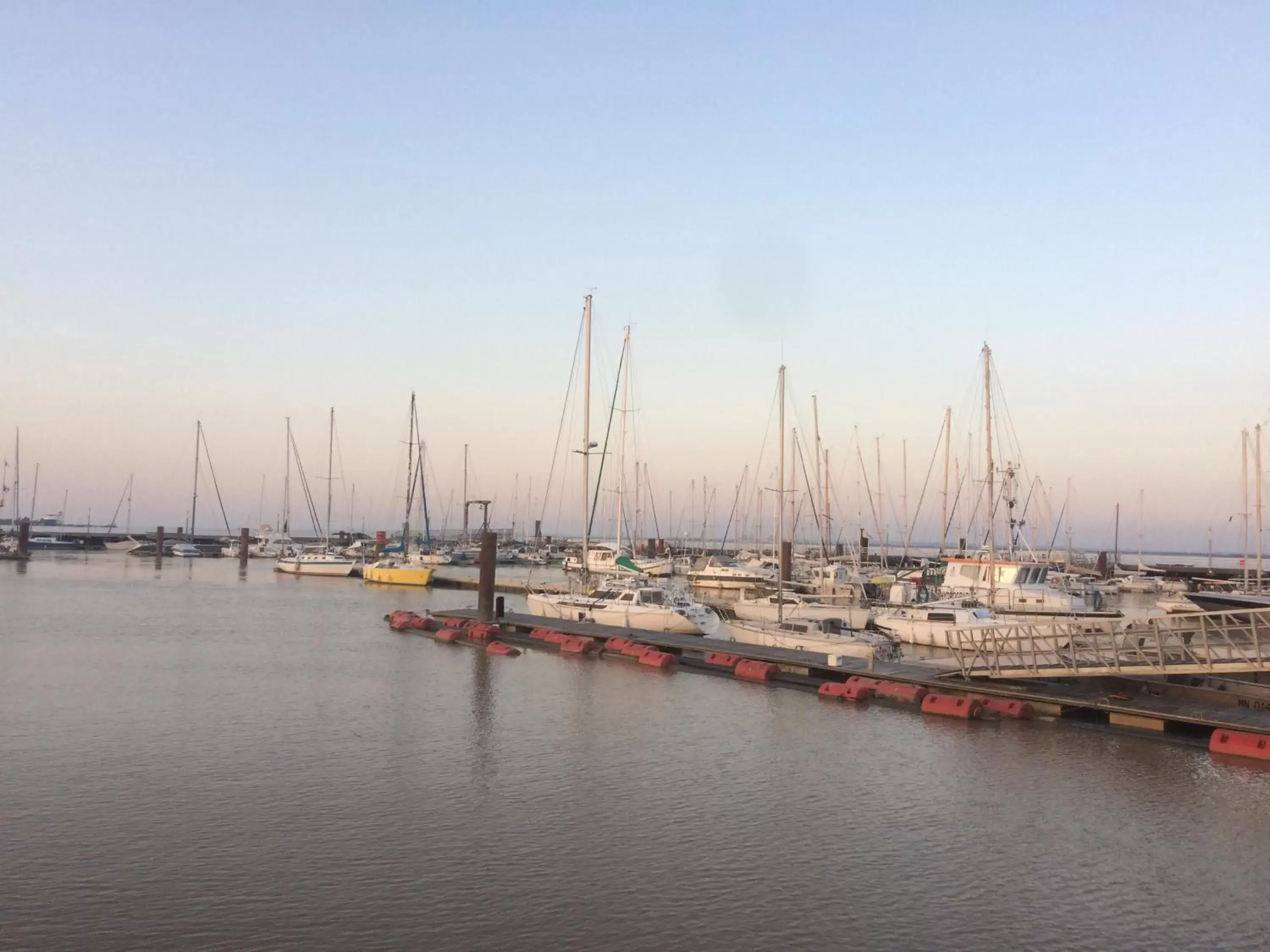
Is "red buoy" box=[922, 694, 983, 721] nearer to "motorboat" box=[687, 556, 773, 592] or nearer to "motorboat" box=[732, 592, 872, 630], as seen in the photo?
"motorboat" box=[732, 592, 872, 630]

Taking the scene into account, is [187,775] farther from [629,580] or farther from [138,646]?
[629,580]

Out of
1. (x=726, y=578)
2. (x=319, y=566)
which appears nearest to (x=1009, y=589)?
(x=726, y=578)

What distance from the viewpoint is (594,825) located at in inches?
763

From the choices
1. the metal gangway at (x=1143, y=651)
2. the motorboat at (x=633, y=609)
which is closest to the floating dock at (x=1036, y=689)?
the metal gangway at (x=1143, y=651)

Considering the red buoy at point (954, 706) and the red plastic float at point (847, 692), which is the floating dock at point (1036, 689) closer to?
the red buoy at point (954, 706)

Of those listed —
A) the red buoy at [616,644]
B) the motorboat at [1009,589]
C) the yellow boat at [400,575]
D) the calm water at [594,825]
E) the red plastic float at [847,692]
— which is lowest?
the calm water at [594,825]

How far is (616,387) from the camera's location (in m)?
65.6

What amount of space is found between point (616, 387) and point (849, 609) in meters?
21.9

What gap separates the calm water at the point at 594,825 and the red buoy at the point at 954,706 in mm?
905

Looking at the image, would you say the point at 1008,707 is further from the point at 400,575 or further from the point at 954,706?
the point at 400,575

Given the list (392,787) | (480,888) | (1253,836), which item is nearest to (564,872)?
(480,888)

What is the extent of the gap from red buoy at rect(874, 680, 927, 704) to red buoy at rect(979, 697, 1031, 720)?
2022 mm

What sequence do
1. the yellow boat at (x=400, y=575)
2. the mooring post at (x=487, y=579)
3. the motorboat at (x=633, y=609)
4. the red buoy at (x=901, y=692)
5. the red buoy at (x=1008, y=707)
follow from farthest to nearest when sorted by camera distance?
A: the yellow boat at (x=400, y=575) → the mooring post at (x=487, y=579) → the motorboat at (x=633, y=609) → the red buoy at (x=901, y=692) → the red buoy at (x=1008, y=707)

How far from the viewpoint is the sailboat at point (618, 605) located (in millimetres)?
48281
